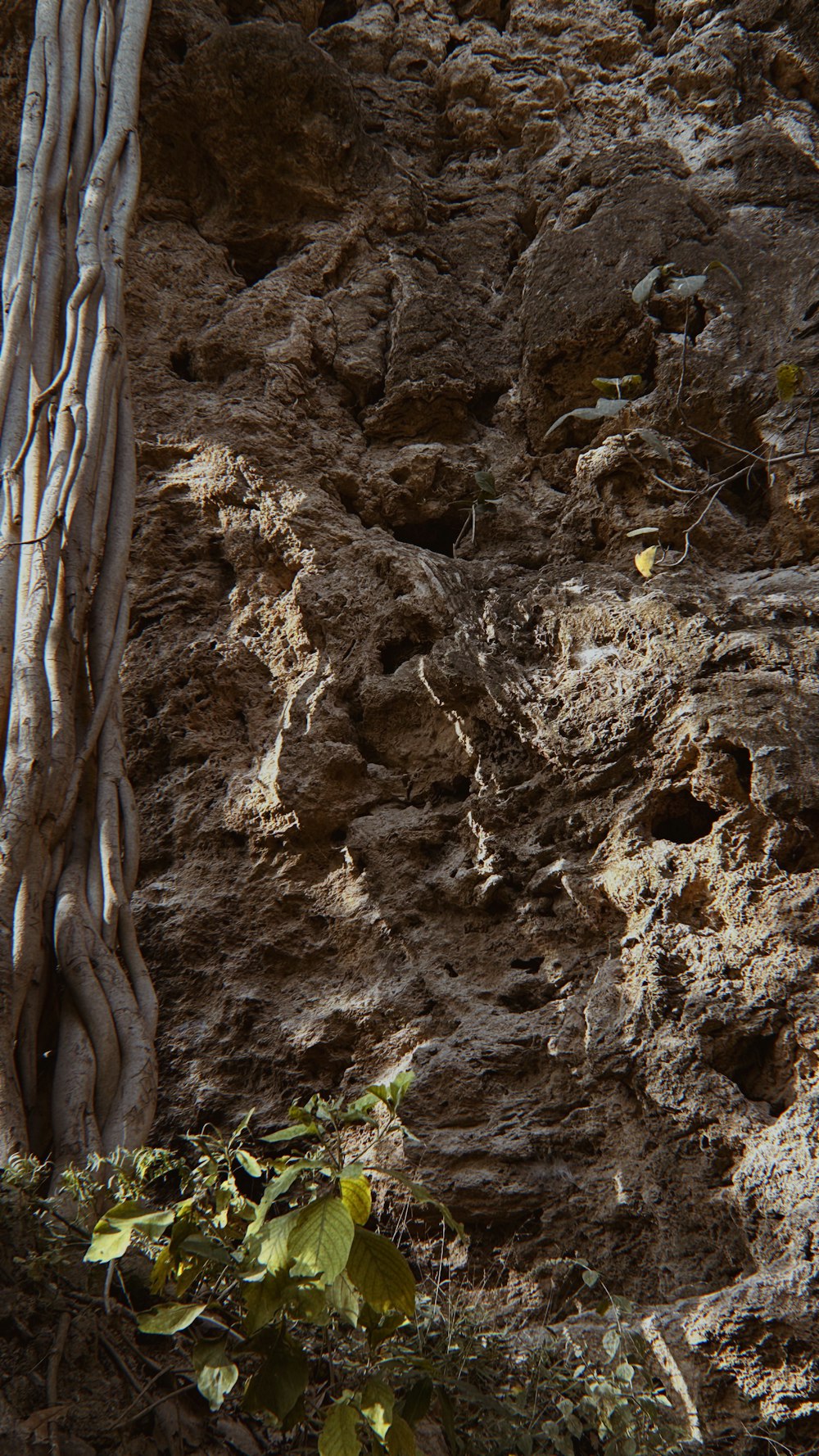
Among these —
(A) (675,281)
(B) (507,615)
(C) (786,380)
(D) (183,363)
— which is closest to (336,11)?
(D) (183,363)

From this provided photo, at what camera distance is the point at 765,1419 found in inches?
62.9

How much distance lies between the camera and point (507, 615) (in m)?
2.57

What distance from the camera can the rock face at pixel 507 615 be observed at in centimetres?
190

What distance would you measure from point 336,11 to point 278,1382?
14.2ft

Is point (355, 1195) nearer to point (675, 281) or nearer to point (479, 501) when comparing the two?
point (479, 501)

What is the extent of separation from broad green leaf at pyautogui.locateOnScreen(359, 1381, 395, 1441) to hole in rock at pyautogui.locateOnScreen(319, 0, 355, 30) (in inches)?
168

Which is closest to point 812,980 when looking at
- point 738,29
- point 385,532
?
point 385,532

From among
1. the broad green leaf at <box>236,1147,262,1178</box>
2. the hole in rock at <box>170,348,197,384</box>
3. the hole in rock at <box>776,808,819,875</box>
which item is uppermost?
the hole in rock at <box>170,348,197,384</box>

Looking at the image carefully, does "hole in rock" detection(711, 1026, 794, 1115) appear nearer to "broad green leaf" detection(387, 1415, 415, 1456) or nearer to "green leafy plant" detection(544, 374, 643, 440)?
"broad green leaf" detection(387, 1415, 415, 1456)

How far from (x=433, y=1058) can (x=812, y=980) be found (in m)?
0.71

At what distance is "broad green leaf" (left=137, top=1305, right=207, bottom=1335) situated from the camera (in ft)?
3.97

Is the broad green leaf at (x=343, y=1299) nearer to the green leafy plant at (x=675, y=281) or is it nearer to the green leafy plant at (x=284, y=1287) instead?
the green leafy plant at (x=284, y=1287)

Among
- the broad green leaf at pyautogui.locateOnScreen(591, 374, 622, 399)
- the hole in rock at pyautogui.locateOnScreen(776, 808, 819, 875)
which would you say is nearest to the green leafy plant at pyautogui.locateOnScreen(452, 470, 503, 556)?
the broad green leaf at pyautogui.locateOnScreen(591, 374, 622, 399)

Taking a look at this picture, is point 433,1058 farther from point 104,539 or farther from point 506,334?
point 506,334
